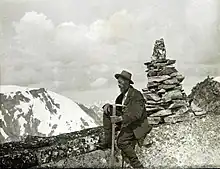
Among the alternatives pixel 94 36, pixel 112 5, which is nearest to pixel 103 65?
pixel 94 36

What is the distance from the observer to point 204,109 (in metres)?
3.10

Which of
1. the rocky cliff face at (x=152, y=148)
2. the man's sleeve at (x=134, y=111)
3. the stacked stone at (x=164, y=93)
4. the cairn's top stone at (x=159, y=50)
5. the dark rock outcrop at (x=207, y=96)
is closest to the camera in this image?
the rocky cliff face at (x=152, y=148)

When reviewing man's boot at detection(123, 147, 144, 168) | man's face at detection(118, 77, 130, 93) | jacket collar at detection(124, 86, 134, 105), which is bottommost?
man's boot at detection(123, 147, 144, 168)

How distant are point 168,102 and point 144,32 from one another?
464 mm

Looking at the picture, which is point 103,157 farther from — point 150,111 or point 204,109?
point 204,109

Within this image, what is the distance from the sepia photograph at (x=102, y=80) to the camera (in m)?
2.52

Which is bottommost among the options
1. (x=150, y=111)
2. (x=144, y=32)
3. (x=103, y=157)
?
(x=103, y=157)

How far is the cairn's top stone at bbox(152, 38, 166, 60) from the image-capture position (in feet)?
9.17

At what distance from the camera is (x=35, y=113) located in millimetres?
2568

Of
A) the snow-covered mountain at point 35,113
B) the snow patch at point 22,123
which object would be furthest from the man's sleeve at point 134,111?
the snow patch at point 22,123

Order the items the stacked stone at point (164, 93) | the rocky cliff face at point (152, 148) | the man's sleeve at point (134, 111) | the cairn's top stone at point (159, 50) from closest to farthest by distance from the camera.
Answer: the rocky cliff face at point (152, 148) → the man's sleeve at point (134, 111) → the cairn's top stone at point (159, 50) → the stacked stone at point (164, 93)

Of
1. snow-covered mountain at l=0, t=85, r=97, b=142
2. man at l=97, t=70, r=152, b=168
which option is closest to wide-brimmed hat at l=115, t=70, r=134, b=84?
man at l=97, t=70, r=152, b=168

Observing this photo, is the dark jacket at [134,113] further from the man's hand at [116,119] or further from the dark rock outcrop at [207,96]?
the dark rock outcrop at [207,96]

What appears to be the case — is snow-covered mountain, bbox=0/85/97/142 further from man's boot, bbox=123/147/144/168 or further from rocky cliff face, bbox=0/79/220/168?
man's boot, bbox=123/147/144/168
